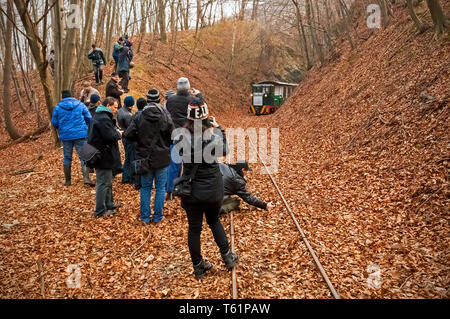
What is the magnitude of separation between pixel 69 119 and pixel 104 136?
2.15m

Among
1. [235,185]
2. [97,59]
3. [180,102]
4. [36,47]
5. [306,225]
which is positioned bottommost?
[306,225]

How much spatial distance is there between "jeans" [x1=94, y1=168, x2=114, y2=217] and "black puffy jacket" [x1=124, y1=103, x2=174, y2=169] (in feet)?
3.10

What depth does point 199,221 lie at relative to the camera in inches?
153

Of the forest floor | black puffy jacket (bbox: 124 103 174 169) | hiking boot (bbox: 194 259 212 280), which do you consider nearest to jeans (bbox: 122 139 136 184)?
the forest floor

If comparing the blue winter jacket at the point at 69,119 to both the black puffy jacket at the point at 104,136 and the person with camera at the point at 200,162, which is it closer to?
the black puffy jacket at the point at 104,136

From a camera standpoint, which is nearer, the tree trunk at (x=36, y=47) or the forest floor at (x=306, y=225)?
the forest floor at (x=306, y=225)

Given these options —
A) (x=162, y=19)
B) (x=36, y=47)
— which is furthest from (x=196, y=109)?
(x=162, y=19)

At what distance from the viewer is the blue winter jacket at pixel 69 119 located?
7.19 metres

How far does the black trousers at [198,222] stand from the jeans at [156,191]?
73.3 inches

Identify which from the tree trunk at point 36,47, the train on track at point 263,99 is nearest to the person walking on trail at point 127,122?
the tree trunk at point 36,47

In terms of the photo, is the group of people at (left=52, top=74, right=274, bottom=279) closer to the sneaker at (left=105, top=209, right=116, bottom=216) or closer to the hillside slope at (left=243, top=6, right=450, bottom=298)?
the sneaker at (left=105, top=209, right=116, bottom=216)

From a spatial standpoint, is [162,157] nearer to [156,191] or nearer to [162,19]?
[156,191]

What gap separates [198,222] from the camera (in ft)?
12.8

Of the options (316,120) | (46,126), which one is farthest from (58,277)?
(46,126)
